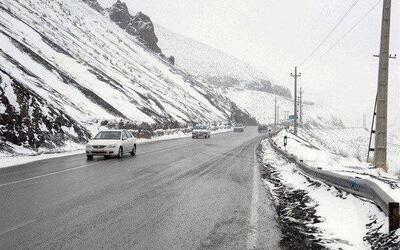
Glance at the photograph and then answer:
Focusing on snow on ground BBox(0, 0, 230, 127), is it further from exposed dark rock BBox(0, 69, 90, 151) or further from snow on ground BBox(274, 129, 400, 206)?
snow on ground BBox(274, 129, 400, 206)

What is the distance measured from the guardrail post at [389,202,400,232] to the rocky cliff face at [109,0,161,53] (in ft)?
353

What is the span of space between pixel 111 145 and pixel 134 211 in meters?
12.7

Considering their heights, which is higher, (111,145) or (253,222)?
(111,145)

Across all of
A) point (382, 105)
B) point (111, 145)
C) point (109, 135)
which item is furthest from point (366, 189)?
point (109, 135)

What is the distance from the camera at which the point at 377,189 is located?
23.5 feet

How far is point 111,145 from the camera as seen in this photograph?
20453mm

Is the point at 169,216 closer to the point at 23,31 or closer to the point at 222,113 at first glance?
the point at 23,31

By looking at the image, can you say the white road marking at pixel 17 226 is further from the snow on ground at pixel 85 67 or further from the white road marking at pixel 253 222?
the snow on ground at pixel 85 67

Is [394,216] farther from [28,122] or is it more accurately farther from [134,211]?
[28,122]

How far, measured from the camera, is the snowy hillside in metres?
26.1

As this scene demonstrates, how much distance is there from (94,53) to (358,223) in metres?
64.0

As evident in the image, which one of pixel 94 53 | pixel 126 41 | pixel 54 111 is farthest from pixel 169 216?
pixel 126 41

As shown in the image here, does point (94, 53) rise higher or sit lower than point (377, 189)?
higher

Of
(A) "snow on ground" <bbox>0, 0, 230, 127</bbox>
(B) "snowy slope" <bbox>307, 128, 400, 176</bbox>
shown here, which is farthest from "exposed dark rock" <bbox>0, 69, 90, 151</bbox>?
(B) "snowy slope" <bbox>307, 128, 400, 176</bbox>
